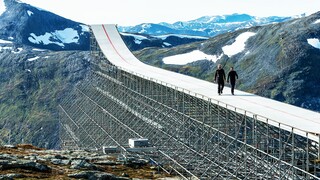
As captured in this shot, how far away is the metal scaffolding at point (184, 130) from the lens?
4594cm

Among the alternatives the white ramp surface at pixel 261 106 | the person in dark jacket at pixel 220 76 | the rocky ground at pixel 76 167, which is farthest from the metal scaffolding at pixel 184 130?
the rocky ground at pixel 76 167

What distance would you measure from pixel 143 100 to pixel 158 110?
13000 millimetres

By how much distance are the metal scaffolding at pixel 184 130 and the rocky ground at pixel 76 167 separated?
2.75 m

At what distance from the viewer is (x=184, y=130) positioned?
70000mm

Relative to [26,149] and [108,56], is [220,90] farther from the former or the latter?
[108,56]

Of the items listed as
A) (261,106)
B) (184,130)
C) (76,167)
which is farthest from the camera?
(184,130)

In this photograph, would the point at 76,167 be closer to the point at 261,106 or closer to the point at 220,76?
the point at 220,76

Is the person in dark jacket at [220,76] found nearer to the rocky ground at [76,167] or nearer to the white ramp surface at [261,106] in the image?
the white ramp surface at [261,106]

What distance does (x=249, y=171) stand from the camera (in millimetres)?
52594

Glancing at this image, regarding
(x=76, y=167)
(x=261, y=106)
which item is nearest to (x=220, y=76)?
(x=261, y=106)

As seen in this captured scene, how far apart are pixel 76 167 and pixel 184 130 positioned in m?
14.2

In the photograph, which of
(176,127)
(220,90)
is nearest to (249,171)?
(220,90)

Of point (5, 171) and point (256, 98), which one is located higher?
point (256, 98)

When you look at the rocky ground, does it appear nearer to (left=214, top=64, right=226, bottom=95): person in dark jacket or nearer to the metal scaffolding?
the metal scaffolding
